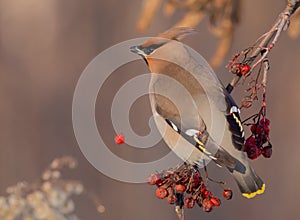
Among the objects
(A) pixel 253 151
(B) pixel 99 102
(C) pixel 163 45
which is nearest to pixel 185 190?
(A) pixel 253 151

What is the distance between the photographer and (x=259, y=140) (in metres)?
2.33

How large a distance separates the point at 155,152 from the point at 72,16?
4.97 ft

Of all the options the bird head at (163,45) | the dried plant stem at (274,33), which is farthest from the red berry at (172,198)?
the bird head at (163,45)

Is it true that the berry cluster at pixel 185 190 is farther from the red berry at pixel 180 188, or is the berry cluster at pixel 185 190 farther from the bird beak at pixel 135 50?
the bird beak at pixel 135 50

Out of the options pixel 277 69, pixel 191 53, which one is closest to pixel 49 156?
pixel 277 69

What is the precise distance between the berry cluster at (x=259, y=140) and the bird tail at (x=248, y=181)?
0.23 m

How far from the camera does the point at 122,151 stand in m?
5.82

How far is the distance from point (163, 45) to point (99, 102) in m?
3.31

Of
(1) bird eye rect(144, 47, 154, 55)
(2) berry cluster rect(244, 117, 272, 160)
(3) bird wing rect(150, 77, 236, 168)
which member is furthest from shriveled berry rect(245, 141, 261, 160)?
(1) bird eye rect(144, 47, 154, 55)

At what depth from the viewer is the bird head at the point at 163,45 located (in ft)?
8.88

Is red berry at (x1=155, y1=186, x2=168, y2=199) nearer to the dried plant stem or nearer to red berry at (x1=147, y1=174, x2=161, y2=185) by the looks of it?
red berry at (x1=147, y1=174, x2=161, y2=185)

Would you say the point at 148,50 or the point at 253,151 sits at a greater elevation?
the point at 148,50

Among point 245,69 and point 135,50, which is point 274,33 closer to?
point 245,69

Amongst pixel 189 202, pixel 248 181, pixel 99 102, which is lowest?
pixel 189 202
